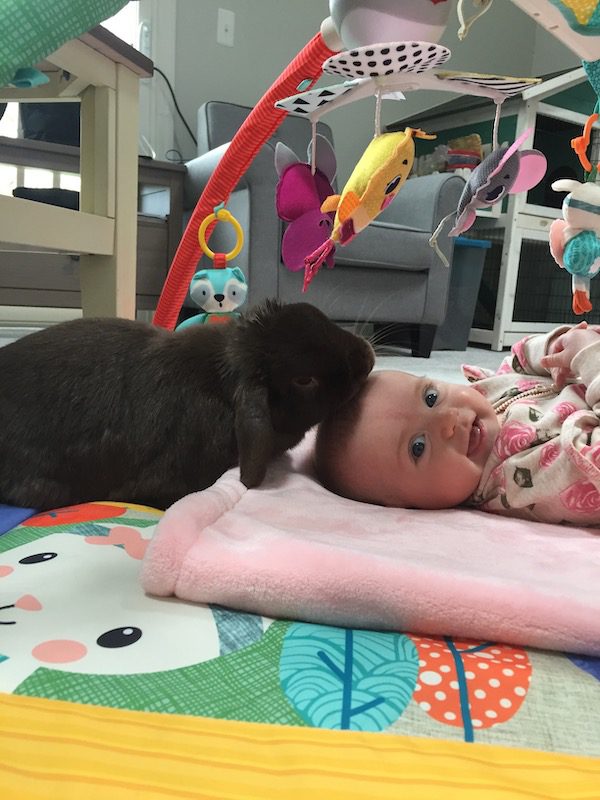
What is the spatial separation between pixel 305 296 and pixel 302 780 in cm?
272

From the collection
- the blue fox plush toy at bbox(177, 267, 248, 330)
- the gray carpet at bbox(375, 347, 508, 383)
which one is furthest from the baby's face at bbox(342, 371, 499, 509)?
the gray carpet at bbox(375, 347, 508, 383)

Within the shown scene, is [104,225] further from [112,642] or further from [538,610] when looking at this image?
[538,610]

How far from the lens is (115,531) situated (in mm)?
767

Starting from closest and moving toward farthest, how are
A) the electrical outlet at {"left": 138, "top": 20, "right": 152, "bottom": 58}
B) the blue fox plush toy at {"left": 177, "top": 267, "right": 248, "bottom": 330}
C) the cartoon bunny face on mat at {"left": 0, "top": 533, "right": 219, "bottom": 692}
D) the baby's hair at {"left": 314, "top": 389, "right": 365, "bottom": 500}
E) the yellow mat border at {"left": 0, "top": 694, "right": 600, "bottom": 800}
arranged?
the yellow mat border at {"left": 0, "top": 694, "right": 600, "bottom": 800} < the cartoon bunny face on mat at {"left": 0, "top": 533, "right": 219, "bottom": 692} < the baby's hair at {"left": 314, "top": 389, "right": 365, "bottom": 500} < the blue fox plush toy at {"left": 177, "top": 267, "right": 248, "bottom": 330} < the electrical outlet at {"left": 138, "top": 20, "right": 152, "bottom": 58}

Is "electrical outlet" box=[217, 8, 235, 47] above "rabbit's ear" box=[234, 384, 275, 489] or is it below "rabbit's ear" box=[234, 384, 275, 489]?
above

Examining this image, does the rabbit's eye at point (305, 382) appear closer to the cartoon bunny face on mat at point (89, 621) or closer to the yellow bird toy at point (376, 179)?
the yellow bird toy at point (376, 179)

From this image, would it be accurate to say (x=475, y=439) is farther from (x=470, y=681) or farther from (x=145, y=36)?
(x=145, y=36)

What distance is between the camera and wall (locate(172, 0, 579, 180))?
3.69 m

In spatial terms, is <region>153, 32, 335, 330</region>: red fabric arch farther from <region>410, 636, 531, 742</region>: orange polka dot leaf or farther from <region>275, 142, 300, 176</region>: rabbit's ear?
<region>410, 636, 531, 742</region>: orange polka dot leaf

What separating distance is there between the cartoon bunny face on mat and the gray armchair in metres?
2.12

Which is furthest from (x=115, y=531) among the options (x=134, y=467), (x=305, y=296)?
(x=305, y=296)

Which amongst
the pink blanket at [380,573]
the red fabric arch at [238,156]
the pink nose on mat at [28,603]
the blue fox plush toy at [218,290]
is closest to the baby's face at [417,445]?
the pink blanket at [380,573]

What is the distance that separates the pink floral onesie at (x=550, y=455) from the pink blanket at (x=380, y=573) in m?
0.07

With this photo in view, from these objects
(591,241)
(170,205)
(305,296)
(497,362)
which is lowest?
(497,362)
